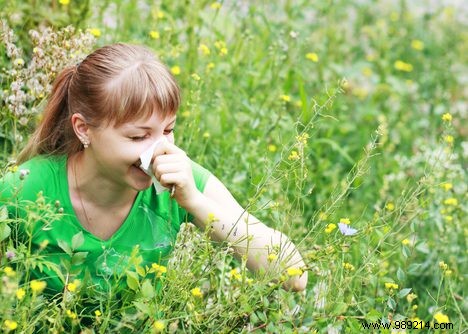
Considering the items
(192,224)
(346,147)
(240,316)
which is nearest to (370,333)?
(240,316)

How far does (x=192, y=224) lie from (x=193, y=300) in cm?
28

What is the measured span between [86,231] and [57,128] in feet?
1.09

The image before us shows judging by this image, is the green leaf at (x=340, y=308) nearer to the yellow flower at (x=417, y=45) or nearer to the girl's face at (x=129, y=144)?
the girl's face at (x=129, y=144)

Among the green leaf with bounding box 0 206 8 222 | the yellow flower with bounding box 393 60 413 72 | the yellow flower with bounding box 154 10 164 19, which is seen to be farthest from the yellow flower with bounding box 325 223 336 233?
the yellow flower with bounding box 393 60 413 72

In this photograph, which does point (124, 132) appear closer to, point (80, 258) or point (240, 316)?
point (80, 258)

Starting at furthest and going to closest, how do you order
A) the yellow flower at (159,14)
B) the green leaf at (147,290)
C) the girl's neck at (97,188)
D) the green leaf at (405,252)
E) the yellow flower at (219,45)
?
the yellow flower at (159,14) < the yellow flower at (219,45) < the girl's neck at (97,188) < the green leaf at (405,252) < the green leaf at (147,290)

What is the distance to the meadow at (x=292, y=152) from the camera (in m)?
2.16

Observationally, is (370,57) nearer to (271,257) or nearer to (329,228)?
(329,228)

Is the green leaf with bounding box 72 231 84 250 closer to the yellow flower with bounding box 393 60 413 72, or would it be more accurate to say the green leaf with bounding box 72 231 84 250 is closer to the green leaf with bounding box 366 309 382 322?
the green leaf with bounding box 366 309 382 322

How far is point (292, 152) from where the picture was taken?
2273mm

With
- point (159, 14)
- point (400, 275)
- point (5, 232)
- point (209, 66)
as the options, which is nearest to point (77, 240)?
point (5, 232)

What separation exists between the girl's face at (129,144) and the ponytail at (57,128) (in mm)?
189

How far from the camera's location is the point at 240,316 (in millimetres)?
2166

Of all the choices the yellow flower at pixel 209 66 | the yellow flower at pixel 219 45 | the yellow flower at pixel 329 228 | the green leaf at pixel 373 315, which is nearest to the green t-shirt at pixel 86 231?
the yellow flower at pixel 329 228
